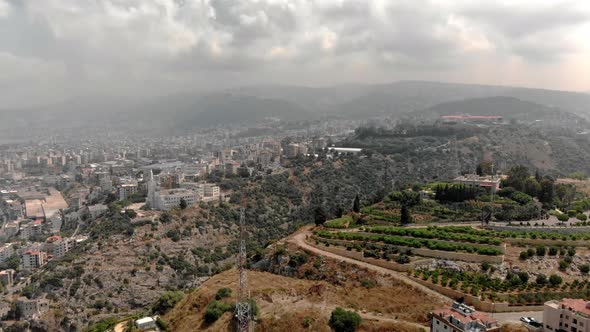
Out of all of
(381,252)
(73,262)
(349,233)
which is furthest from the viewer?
(73,262)

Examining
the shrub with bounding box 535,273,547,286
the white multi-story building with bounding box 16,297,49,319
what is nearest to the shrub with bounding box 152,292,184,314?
the white multi-story building with bounding box 16,297,49,319

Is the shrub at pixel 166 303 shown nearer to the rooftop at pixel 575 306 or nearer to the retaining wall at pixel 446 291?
the retaining wall at pixel 446 291

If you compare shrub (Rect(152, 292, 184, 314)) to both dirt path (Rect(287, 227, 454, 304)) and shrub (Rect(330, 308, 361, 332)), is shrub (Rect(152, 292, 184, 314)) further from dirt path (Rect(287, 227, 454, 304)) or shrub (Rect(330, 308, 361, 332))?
shrub (Rect(330, 308, 361, 332))

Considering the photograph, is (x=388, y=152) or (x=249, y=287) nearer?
(x=249, y=287)

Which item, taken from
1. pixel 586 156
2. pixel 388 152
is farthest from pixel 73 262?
pixel 586 156

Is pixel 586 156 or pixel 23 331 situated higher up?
pixel 586 156

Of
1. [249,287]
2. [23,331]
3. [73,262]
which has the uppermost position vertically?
[249,287]

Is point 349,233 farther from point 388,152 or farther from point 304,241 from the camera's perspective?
point 388,152

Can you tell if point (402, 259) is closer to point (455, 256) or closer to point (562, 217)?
point (455, 256)
